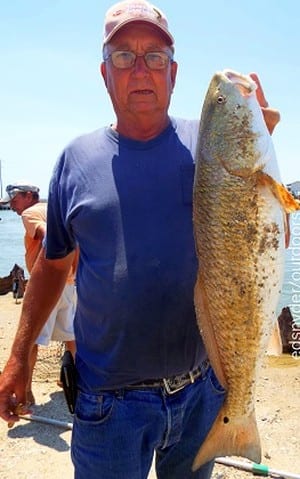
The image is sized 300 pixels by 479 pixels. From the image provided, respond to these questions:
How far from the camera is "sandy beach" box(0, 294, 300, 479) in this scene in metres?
4.40

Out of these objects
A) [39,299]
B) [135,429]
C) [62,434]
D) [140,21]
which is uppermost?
[140,21]

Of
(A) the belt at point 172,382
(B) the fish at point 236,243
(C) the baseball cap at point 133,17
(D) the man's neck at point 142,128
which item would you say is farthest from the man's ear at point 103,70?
(A) the belt at point 172,382

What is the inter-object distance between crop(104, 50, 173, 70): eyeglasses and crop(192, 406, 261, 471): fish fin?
155 centimetres

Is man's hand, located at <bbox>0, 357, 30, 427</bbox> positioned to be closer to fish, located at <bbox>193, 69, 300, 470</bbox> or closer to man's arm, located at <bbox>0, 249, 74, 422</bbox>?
man's arm, located at <bbox>0, 249, 74, 422</bbox>

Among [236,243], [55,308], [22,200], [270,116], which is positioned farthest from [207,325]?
[22,200]

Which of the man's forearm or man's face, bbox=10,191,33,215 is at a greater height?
man's face, bbox=10,191,33,215

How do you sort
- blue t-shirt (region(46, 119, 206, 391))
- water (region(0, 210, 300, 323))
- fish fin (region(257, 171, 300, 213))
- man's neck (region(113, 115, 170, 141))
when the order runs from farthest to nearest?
1. water (region(0, 210, 300, 323))
2. man's neck (region(113, 115, 170, 141))
3. blue t-shirt (region(46, 119, 206, 391))
4. fish fin (region(257, 171, 300, 213))

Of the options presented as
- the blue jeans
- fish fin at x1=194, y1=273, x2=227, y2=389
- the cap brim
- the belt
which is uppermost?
the cap brim

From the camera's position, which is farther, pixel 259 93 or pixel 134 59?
pixel 134 59

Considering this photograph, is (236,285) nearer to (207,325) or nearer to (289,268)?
(207,325)

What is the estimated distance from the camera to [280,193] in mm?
2096

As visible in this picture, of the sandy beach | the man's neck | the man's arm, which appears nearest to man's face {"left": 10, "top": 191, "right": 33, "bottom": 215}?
the sandy beach

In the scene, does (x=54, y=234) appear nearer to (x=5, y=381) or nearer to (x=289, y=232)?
(x=5, y=381)

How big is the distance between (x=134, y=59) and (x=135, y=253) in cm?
89
